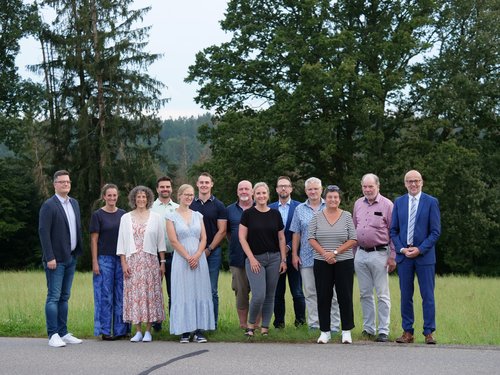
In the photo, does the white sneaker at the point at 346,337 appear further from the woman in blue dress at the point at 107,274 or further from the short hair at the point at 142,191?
the short hair at the point at 142,191

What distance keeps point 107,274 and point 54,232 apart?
36.6 inches

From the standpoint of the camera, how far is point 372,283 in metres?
9.77

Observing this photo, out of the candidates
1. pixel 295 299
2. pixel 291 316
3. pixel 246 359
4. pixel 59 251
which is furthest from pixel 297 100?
pixel 246 359

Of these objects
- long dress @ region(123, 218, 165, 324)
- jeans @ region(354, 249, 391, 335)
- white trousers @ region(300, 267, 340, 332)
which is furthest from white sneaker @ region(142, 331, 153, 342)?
jeans @ region(354, 249, 391, 335)

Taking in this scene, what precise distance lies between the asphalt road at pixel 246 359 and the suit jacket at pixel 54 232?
44.9 inches

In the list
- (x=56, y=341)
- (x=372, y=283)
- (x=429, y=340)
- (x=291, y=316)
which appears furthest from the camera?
(x=291, y=316)

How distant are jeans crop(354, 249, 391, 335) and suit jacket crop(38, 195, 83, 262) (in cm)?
375

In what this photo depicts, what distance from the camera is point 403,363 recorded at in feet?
25.2

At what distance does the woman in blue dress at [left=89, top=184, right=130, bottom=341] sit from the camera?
32.7 ft

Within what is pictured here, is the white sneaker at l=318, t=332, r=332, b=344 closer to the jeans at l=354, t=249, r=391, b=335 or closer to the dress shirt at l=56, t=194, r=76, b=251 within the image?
the jeans at l=354, t=249, r=391, b=335

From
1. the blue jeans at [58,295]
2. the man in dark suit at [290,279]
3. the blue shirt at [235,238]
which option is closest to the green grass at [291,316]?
the man in dark suit at [290,279]

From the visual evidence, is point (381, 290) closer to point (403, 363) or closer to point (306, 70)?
point (403, 363)

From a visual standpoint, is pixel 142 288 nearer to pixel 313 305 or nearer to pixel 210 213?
pixel 210 213

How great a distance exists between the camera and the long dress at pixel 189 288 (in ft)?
31.3
